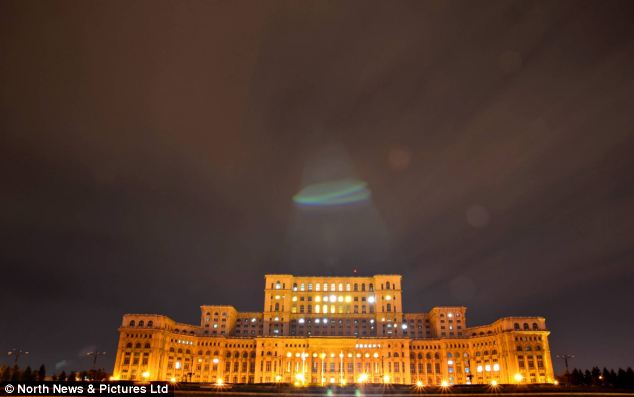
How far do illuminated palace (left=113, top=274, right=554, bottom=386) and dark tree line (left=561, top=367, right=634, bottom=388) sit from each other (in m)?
7.39

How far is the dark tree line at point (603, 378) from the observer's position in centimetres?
11131

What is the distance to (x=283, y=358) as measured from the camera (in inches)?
5920

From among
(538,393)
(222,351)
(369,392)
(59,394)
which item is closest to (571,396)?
(538,393)

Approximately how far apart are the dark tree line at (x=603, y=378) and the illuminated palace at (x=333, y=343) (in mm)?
7394

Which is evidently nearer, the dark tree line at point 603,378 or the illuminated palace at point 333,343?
the dark tree line at point 603,378

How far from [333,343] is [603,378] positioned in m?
76.2

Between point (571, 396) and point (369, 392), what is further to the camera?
point (369, 392)

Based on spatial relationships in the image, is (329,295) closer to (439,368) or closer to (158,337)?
(439,368)

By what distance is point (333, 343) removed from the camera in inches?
6004

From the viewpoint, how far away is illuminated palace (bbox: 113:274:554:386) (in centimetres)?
14388

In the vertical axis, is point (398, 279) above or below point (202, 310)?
above

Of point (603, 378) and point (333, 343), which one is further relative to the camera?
point (333, 343)

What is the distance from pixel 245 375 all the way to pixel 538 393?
315ft


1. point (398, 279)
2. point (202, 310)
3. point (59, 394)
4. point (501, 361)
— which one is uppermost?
point (398, 279)
